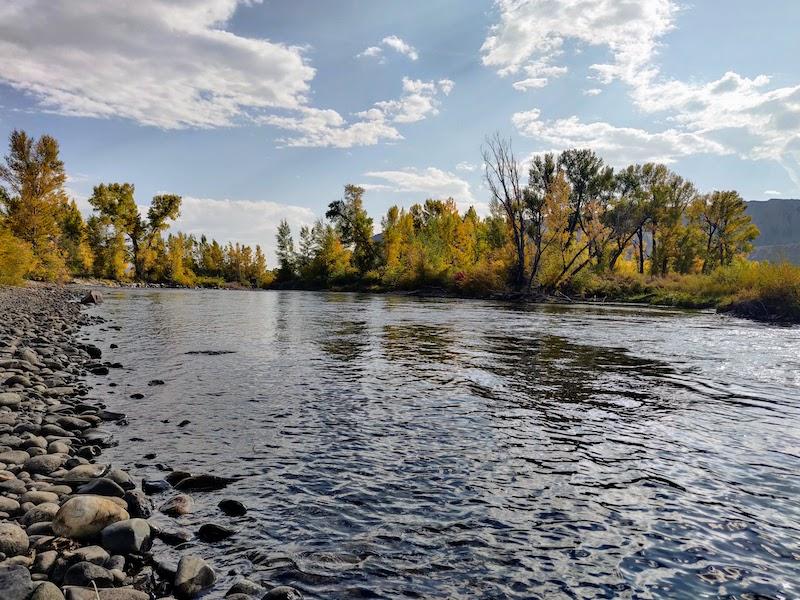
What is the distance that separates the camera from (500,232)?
239ft

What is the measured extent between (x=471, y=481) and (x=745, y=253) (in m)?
75.4

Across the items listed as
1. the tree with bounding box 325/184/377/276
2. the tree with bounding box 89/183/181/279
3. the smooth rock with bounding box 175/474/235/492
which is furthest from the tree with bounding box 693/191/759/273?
the tree with bounding box 89/183/181/279

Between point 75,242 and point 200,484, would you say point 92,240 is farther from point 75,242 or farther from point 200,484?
point 200,484

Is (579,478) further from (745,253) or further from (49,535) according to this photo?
(745,253)

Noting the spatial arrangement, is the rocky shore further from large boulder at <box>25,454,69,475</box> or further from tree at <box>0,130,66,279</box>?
tree at <box>0,130,66,279</box>

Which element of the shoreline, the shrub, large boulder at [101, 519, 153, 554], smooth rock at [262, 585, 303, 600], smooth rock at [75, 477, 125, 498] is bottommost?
smooth rock at [262, 585, 303, 600]

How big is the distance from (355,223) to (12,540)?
90584 millimetres

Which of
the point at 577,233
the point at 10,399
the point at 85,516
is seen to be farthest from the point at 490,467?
the point at 577,233

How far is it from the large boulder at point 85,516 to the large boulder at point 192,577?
115cm

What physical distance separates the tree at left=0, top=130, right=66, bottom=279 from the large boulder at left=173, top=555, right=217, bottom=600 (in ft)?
192

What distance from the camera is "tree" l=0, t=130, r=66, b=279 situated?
166ft

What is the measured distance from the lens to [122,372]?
42.2 ft

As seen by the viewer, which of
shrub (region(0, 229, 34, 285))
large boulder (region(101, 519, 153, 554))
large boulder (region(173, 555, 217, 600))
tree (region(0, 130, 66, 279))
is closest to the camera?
large boulder (region(173, 555, 217, 600))

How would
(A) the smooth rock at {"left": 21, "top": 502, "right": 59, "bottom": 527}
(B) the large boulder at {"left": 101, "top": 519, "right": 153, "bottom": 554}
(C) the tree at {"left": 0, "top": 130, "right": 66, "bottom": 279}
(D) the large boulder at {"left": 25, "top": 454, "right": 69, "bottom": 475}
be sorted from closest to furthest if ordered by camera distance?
(B) the large boulder at {"left": 101, "top": 519, "right": 153, "bottom": 554}
(A) the smooth rock at {"left": 21, "top": 502, "right": 59, "bottom": 527}
(D) the large boulder at {"left": 25, "top": 454, "right": 69, "bottom": 475}
(C) the tree at {"left": 0, "top": 130, "right": 66, "bottom": 279}
